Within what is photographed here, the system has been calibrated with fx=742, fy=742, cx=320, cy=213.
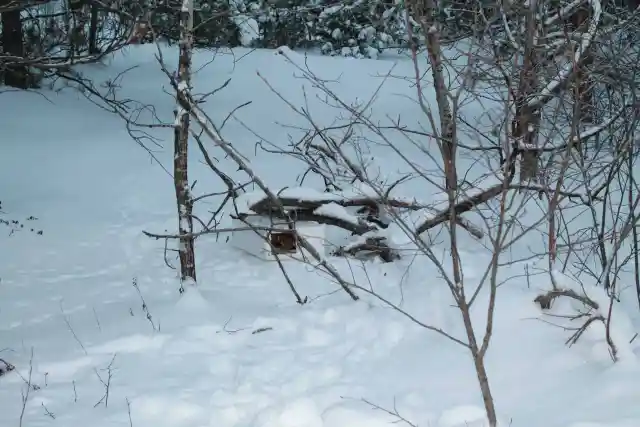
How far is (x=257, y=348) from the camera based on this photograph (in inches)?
169

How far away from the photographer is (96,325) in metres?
4.83

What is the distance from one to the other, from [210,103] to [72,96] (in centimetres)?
249

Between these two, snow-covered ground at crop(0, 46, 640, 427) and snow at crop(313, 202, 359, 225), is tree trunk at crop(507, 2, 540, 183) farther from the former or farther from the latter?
snow at crop(313, 202, 359, 225)

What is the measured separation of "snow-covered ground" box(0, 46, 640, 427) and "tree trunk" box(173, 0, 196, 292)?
0.28 m

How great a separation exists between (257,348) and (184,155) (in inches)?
66.6

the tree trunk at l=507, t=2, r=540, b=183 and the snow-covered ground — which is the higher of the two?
the tree trunk at l=507, t=2, r=540, b=183

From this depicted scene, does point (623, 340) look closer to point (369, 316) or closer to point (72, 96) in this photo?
point (369, 316)

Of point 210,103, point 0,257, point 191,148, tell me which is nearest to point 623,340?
point 0,257

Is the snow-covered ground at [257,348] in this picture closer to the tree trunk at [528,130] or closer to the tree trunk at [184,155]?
the tree trunk at [184,155]

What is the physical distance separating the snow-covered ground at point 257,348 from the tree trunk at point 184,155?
0.28m

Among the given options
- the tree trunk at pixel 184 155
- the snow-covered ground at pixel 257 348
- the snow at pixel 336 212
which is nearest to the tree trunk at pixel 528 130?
the snow-covered ground at pixel 257 348

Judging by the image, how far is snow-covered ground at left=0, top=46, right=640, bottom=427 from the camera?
3.42 metres

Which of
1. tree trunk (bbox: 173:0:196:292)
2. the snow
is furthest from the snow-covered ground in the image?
the snow

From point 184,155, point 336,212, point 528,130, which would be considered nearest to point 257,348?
point 184,155
